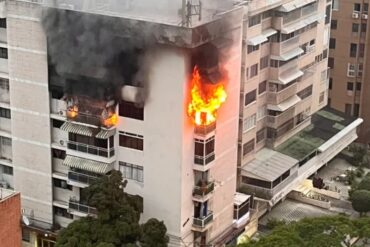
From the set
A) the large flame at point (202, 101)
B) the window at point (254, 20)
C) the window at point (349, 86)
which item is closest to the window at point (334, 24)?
the window at point (349, 86)

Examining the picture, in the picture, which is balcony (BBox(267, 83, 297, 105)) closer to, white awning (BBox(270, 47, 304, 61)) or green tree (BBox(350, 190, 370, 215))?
white awning (BBox(270, 47, 304, 61))

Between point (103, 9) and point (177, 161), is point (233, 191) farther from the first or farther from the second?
point (103, 9)

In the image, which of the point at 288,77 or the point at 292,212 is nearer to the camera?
the point at 292,212

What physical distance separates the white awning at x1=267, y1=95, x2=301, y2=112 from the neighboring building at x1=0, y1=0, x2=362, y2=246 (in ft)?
10.6

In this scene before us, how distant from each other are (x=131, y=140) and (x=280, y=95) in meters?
12.9

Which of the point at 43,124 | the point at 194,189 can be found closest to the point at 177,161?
the point at 194,189

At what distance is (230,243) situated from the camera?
42.9 m

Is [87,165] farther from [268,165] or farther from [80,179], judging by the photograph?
[268,165]

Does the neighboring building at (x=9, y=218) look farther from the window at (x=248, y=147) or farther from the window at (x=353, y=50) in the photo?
the window at (x=353, y=50)

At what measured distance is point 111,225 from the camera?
122 feet

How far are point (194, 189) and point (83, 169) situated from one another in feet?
18.6

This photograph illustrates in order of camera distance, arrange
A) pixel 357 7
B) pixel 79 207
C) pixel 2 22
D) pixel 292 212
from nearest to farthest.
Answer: pixel 79 207, pixel 2 22, pixel 292 212, pixel 357 7

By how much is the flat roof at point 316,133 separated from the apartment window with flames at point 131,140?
43.5 ft

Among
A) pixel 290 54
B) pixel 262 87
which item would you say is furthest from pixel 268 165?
pixel 290 54
